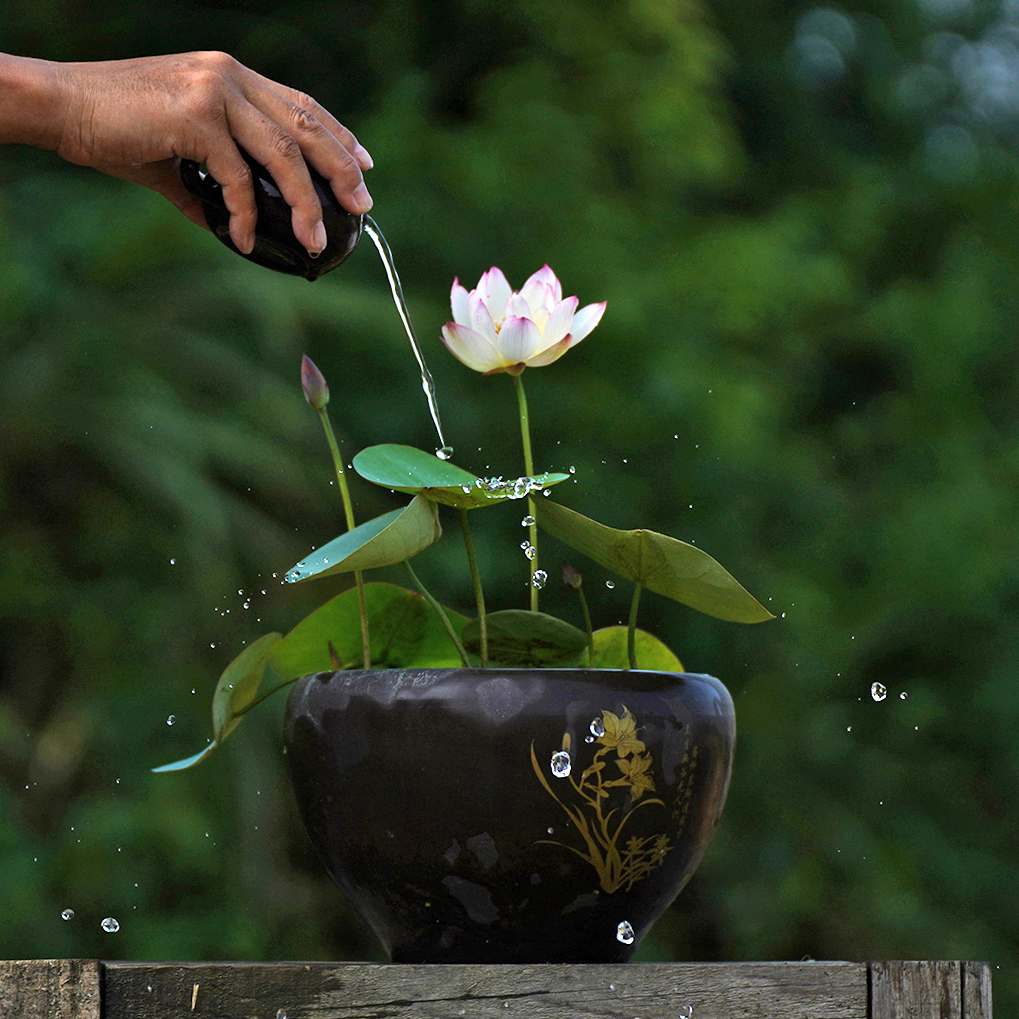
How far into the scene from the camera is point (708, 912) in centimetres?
225

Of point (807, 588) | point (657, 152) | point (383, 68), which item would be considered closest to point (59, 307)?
point (383, 68)

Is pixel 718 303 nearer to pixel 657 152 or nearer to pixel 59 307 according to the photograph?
pixel 657 152

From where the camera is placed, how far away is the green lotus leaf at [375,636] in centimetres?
69

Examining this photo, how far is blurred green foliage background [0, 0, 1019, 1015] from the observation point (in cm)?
200

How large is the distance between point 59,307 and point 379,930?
5.82ft

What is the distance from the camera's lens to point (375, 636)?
697 mm

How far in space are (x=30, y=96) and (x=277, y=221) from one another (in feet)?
0.50

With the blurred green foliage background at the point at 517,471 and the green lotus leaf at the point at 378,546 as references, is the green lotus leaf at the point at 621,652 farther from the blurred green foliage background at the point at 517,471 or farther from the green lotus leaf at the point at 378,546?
the blurred green foliage background at the point at 517,471

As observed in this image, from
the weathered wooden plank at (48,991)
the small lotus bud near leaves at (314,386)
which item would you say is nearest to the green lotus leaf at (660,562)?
the small lotus bud near leaves at (314,386)

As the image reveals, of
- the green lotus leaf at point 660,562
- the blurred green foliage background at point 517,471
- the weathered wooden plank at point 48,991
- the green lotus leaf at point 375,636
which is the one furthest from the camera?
the blurred green foliage background at point 517,471

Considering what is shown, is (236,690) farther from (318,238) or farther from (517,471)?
(517,471)

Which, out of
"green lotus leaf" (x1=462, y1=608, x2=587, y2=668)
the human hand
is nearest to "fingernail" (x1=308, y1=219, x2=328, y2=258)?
the human hand

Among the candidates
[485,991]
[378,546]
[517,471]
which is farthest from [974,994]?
[517,471]

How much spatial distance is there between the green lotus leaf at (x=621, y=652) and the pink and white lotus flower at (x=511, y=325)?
0.55 ft
